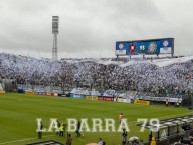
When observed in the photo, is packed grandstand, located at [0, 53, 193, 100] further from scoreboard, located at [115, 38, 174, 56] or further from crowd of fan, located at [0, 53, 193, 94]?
scoreboard, located at [115, 38, 174, 56]

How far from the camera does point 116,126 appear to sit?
33.7 m

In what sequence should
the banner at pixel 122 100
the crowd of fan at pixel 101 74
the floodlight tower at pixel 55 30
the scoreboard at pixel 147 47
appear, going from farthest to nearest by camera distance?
the floodlight tower at pixel 55 30
the scoreboard at pixel 147 47
the crowd of fan at pixel 101 74
the banner at pixel 122 100

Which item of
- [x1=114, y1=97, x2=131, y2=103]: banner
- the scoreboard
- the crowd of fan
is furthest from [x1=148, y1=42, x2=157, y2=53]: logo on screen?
[x1=114, y1=97, x2=131, y2=103]: banner

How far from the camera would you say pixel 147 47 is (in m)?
77.1

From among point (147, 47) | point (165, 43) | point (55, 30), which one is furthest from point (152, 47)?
point (55, 30)

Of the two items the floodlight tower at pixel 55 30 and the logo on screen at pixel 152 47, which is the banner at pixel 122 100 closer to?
the logo on screen at pixel 152 47

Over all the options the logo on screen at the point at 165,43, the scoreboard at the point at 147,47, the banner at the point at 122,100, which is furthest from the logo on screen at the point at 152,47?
the banner at the point at 122,100

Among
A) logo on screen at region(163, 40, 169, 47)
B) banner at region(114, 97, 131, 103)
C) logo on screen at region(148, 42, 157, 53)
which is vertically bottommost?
banner at region(114, 97, 131, 103)

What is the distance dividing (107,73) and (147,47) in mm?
11902

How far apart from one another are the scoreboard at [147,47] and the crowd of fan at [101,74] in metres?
3.10

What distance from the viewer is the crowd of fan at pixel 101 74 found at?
6688cm

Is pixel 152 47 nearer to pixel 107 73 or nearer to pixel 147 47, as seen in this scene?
pixel 147 47

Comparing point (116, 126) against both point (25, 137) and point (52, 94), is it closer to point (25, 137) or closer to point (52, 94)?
point (25, 137)

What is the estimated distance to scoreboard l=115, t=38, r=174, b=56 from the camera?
7400 cm
